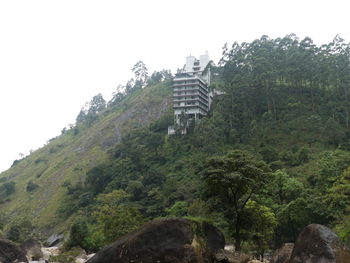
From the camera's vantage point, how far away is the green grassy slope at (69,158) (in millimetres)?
76500

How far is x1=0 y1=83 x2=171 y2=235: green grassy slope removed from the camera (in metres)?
76.5

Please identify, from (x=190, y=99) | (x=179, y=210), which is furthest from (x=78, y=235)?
(x=190, y=99)

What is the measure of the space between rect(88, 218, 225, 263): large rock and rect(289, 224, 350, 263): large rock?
395 centimetres

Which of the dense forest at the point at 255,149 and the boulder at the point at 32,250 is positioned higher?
the dense forest at the point at 255,149

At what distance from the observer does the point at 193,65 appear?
97938mm

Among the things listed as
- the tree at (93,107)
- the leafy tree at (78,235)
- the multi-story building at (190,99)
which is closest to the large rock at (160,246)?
the leafy tree at (78,235)

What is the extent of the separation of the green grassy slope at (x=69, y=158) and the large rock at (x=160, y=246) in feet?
180

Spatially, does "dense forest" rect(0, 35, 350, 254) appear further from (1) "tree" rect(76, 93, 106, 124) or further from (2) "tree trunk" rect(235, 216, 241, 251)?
(1) "tree" rect(76, 93, 106, 124)

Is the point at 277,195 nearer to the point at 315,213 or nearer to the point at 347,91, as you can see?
the point at 315,213

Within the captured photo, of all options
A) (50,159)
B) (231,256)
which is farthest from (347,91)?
(50,159)

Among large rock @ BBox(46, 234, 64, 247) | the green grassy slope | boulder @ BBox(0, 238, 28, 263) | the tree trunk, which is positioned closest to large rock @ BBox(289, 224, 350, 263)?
the tree trunk

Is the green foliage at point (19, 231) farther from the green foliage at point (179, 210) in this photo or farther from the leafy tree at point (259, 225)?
the leafy tree at point (259, 225)

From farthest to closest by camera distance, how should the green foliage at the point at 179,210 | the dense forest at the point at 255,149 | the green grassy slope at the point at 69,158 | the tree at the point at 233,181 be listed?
the green grassy slope at the point at 69,158
the green foliage at the point at 179,210
the dense forest at the point at 255,149
the tree at the point at 233,181

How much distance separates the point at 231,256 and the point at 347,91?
5832 centimetres
